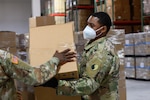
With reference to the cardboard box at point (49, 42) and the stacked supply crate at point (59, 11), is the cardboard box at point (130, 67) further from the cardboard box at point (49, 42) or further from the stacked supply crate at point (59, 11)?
the cardboard box at point (49, 42)

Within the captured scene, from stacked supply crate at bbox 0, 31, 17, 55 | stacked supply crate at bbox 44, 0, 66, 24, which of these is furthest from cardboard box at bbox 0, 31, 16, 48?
stacked supply crate at bbox 44, 0, 66, 24

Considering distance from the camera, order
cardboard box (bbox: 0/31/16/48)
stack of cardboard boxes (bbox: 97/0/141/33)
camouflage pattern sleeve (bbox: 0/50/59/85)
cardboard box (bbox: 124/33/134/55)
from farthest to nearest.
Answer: stack of cardboard boxes (bbox: 97/0/141/33)
cardboard box (bbox: 124/33/134/55)
cardboard box (bbox: 0/31/16/48)
camouflage pattern sleeve (bbox: 0/50/59/85)

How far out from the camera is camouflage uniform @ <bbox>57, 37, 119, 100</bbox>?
7.61ft

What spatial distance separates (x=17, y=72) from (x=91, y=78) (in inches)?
21.8

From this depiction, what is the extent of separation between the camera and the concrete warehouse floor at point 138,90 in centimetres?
776

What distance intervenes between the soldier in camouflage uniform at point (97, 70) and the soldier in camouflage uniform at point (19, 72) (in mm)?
174

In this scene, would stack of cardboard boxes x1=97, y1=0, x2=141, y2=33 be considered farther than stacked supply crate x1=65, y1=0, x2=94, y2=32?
No

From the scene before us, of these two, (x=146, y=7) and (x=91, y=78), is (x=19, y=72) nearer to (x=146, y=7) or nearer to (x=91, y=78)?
(x=91, y=78)

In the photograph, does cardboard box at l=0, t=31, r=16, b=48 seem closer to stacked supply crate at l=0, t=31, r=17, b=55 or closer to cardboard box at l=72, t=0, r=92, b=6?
stacked supply crate at l=0, t=31, r=17, b=55

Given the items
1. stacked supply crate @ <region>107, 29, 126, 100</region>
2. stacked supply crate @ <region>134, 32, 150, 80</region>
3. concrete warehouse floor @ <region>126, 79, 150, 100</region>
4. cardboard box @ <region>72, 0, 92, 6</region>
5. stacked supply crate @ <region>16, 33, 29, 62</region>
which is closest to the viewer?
stacked supply crate @ <region>16, 33, 29, 62</region>

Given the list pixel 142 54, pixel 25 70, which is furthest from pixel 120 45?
pixel 142 54

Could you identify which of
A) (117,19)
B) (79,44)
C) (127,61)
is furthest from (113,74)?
(117,19)

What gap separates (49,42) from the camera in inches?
94.5

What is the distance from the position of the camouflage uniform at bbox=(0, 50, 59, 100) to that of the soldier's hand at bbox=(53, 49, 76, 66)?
51 mm
